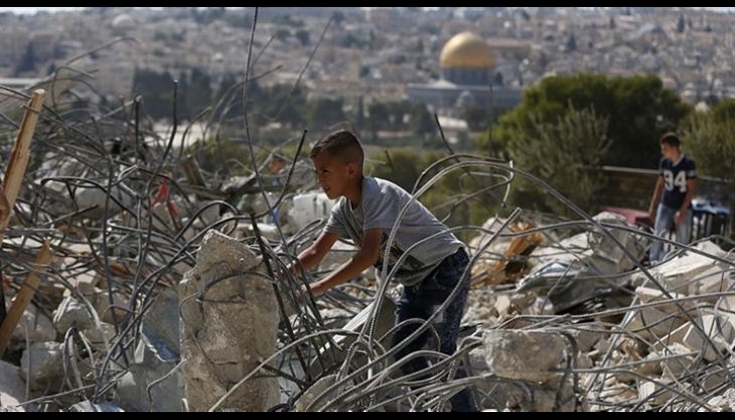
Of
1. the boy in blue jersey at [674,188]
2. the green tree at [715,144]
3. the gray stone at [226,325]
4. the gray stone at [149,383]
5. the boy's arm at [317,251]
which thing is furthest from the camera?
the green tree at [715,144]

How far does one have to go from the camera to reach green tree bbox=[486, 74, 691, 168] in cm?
2766

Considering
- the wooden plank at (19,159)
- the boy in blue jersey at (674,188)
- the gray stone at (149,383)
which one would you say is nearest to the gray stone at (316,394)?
the gray stone at (149,383)

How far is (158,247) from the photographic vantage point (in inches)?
240

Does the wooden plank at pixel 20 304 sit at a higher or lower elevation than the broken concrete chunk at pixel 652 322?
higher

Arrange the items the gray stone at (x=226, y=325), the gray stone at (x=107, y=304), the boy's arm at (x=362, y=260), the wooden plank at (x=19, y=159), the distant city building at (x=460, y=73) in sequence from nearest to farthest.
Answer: the gray stone at (x=226, y=325) < the boy's arm at (x=362, y=260) < the wooden plank at (x=19, y=159) < the gray stone at (x=107, y=304) < the distant city building at (x=460, y=73)

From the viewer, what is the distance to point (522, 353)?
3201 mm

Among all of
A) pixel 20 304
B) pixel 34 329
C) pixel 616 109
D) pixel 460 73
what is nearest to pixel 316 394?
pixel 20 304

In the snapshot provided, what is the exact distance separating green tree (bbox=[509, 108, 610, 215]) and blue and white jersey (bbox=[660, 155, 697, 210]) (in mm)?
12117

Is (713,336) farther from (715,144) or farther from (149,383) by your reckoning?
(715,144)

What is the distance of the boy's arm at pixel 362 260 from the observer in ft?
13.7

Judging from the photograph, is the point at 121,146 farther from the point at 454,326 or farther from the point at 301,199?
the point at 454,326

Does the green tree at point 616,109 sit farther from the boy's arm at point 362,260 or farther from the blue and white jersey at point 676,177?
the boy's arm at point 362,260

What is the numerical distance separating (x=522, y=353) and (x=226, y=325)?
3.99 ft

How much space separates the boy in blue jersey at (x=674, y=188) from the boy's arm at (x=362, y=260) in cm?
516
